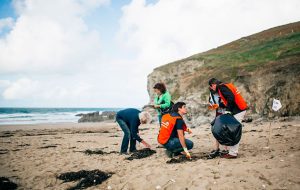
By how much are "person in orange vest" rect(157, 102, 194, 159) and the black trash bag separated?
921 mm

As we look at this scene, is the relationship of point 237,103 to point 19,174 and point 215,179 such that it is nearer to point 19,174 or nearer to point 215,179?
point 215,179

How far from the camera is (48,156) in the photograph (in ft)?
28.4

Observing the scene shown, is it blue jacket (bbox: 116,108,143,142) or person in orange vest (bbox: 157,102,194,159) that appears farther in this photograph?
blue jacket (bbox: 116,108,143,142)

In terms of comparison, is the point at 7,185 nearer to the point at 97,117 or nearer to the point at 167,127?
the point at 167,127

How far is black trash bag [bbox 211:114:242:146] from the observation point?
19.6 feet

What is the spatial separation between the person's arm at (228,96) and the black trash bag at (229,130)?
0.72 ft

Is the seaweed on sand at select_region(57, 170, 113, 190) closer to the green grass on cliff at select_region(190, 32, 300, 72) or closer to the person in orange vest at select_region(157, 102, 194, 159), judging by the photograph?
the person in orange vest at select_region(157, 102, 194, 159)

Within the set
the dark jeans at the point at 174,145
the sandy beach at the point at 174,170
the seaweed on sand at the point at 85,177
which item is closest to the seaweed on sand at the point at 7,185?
the sandy beach at the point at 174,170

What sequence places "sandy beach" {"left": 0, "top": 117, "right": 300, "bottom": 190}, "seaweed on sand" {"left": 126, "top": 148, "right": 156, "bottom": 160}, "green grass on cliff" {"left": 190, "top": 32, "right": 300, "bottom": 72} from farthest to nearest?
"green grass on cliff" {"left": 190, "top": 32, "right": 300, "bottom": 72}
"seaweed on sand" {"left": 126, "top": 148, "right": 156, "bottom": 160}
"sandy beach" {"left": 0, "top": 117, "right": 300, "bottom": 190}

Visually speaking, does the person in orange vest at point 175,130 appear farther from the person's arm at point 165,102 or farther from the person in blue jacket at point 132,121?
the person's arm at point 165,102

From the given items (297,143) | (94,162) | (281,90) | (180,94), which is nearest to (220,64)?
(180,94)

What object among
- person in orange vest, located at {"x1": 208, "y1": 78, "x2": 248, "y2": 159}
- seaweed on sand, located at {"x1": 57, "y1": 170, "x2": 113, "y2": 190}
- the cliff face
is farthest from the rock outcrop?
person in orange vest, located at {"x1": 208, "y1": 78, "x2": 248, "y2": 159}

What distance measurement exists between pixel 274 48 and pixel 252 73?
6265 mm

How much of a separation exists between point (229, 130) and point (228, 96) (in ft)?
2.73
